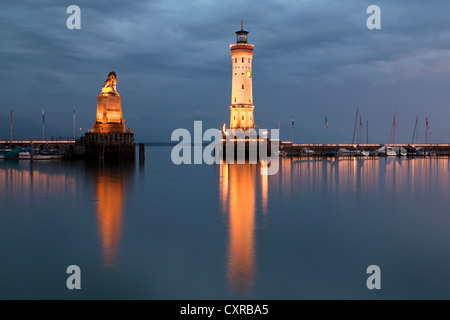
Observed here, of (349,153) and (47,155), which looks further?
(349,153)

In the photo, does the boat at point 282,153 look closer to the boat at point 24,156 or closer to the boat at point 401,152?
the boat at point 401,152

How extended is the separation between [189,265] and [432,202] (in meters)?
24.9

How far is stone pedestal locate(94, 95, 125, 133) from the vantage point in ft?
256

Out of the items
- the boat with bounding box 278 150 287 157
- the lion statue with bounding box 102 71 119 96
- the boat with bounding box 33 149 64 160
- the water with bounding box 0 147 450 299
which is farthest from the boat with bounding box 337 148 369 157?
the water with bounding box 0 147 450 299

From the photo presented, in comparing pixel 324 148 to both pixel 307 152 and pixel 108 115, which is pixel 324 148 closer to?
pixel 307 152

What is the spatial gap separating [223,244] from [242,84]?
7891 cm

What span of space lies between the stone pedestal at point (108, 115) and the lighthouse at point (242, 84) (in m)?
26.7

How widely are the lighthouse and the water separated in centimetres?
5905

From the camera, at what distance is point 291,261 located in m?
17.5

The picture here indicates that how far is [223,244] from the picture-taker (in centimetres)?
2025

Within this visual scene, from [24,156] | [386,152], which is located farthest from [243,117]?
[386,152]

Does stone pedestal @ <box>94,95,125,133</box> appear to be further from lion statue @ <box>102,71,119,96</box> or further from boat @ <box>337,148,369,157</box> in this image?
boat @ <box>337,148,369,157</box>
